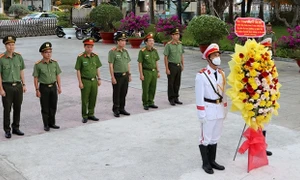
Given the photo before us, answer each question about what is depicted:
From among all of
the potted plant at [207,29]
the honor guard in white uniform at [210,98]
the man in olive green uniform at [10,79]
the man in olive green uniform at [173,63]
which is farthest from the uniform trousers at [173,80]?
the potted plant at [207,29]

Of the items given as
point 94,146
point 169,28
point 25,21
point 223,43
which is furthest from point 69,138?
point 25,21

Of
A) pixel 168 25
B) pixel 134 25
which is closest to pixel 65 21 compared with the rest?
pixel 134 25

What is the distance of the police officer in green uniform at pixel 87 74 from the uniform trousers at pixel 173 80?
178 cm

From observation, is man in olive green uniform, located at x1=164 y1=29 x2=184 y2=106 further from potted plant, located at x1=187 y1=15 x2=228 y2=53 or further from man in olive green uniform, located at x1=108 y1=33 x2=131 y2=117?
potted plant, located at x1=187 y1=15 x2=228 y2=53

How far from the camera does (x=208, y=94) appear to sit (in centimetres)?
535

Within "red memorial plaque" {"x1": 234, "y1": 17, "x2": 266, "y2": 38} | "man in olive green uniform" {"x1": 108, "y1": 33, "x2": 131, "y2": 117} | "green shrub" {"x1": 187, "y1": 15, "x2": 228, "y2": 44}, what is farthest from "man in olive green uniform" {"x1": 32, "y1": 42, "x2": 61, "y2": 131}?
"green shrub" {"x1": 187, "y1": 15, "x2": 228, "y2": 44}

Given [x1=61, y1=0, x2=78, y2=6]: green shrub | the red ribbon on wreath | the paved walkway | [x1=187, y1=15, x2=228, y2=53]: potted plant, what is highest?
[x1=61, y1=0, x2=78, y2=6]: green shrub

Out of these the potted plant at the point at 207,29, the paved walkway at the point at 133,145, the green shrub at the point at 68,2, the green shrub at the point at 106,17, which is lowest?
the paved walkway at the point at 133,145

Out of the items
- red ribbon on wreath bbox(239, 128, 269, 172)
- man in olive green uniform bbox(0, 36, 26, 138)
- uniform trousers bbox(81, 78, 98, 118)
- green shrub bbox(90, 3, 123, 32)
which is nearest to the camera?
red ribbon on wreath bbox(239, 128, 269, 172)

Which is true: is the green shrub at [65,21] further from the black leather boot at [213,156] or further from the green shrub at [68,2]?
the black leather boot at [213,156]

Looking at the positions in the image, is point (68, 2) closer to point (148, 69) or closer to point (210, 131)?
point (148, 69)

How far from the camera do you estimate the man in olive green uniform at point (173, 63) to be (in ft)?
29.6

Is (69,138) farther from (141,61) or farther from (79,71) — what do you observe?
(141,61)

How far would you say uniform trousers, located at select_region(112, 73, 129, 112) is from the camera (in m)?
8.42
